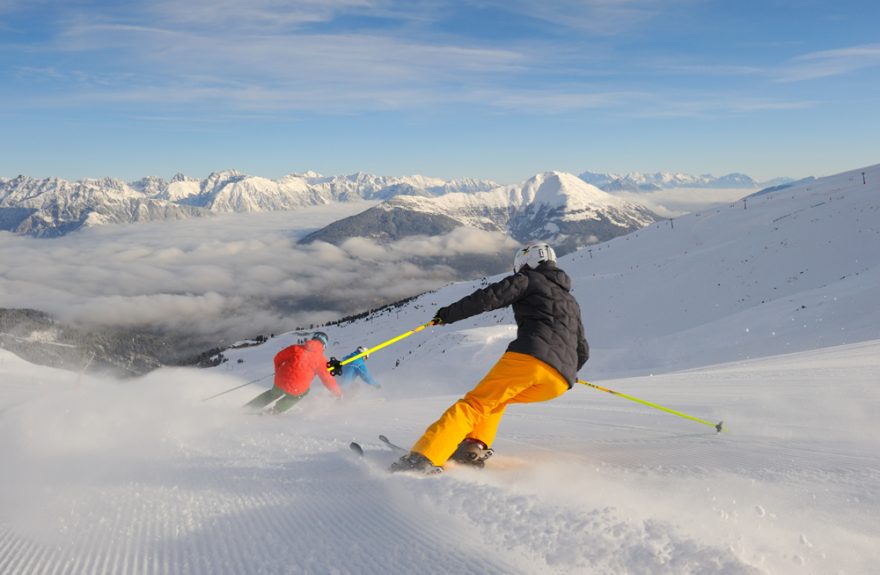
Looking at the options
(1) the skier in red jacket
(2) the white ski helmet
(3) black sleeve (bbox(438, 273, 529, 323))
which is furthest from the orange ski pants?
(1) the skier in red jacket

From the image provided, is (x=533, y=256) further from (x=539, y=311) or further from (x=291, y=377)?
(x=291, y=377)

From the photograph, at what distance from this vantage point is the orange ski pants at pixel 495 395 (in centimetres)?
459

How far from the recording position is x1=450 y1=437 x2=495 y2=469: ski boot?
189 inches

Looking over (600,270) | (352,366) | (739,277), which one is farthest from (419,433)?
(600,270)

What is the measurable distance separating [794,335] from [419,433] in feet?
49.3

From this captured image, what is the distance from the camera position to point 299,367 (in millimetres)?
8984

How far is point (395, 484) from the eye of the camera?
13.2 feet

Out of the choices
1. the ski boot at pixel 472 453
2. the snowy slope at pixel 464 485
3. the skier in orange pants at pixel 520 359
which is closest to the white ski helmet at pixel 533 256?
the skier in orange pants at pixel 520 359

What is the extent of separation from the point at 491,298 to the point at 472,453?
1.43 metres

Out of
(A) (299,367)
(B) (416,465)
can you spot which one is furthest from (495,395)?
(A) (299,367)

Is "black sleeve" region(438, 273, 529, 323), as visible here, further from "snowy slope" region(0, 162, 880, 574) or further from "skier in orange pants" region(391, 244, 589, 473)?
"snowy slope" region(0, 162, 880, 574)

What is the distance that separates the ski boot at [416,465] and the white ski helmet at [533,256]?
6.97 feet

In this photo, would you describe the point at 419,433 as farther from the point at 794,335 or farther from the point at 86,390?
the point at 794,335

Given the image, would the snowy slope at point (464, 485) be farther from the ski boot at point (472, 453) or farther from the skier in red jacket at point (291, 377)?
the skier in red jacket at point (291, 377)
